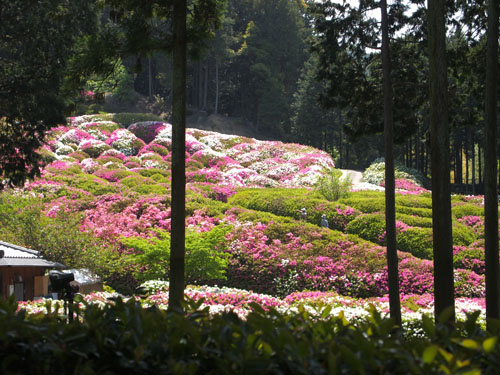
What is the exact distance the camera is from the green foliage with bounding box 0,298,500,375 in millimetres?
2830

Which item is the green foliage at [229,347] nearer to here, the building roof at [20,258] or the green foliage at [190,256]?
the building roof at [20,258]

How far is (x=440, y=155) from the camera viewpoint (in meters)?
7.71

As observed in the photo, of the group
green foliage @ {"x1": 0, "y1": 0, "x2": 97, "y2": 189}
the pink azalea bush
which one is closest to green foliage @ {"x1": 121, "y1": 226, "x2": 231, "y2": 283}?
the pink azalea bush

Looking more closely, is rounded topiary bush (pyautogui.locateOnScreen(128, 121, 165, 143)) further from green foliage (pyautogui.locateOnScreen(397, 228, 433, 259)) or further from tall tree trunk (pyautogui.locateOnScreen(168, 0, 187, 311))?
tall tree trunk (pyautogui.locateOnScreen(168, 0, 187, 311))

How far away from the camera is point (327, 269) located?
1691 cm

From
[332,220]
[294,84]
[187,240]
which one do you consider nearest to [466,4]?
[187,240]

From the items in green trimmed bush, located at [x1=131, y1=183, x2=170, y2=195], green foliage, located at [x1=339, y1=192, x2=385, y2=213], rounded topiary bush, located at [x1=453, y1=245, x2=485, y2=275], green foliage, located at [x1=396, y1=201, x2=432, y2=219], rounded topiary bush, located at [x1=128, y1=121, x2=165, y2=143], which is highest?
rounded topiary bush, located at [x1=128, y1=121, x2=165, y2=143]

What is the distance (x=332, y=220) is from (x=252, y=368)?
62.4ft

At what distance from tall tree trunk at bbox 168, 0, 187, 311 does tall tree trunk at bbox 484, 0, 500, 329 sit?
201 inches

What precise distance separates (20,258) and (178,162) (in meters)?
7.59

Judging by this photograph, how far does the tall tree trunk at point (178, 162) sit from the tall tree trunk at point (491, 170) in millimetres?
5112

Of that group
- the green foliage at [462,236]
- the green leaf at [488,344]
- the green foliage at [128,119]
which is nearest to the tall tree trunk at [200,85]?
the green foliage at [128,119]

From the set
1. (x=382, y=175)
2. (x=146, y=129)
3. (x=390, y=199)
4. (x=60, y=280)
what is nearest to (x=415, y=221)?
(x=390, y=199)

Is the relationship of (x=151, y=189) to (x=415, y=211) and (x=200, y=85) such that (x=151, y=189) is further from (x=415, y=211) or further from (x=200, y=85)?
(x=200, y=85)
